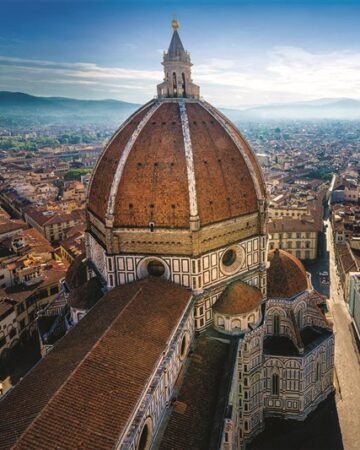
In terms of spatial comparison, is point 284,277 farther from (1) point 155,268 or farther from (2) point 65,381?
(2) point 65,381

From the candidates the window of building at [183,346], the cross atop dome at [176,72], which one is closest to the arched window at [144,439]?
the window of building at [183,346]

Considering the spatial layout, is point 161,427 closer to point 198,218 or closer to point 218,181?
point 198,218

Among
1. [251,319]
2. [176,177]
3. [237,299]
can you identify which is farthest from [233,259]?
[176,177]

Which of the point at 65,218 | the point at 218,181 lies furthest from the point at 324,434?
the point at 65,218

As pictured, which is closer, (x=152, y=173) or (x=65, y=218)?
(x=152, y=173)

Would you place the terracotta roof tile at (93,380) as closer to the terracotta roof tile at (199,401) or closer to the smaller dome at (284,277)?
the terracotta roof tile at (199,401)

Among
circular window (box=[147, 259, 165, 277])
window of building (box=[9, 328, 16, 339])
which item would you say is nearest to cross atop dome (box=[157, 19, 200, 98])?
circular window (box=[147, 259, 165, 277])
